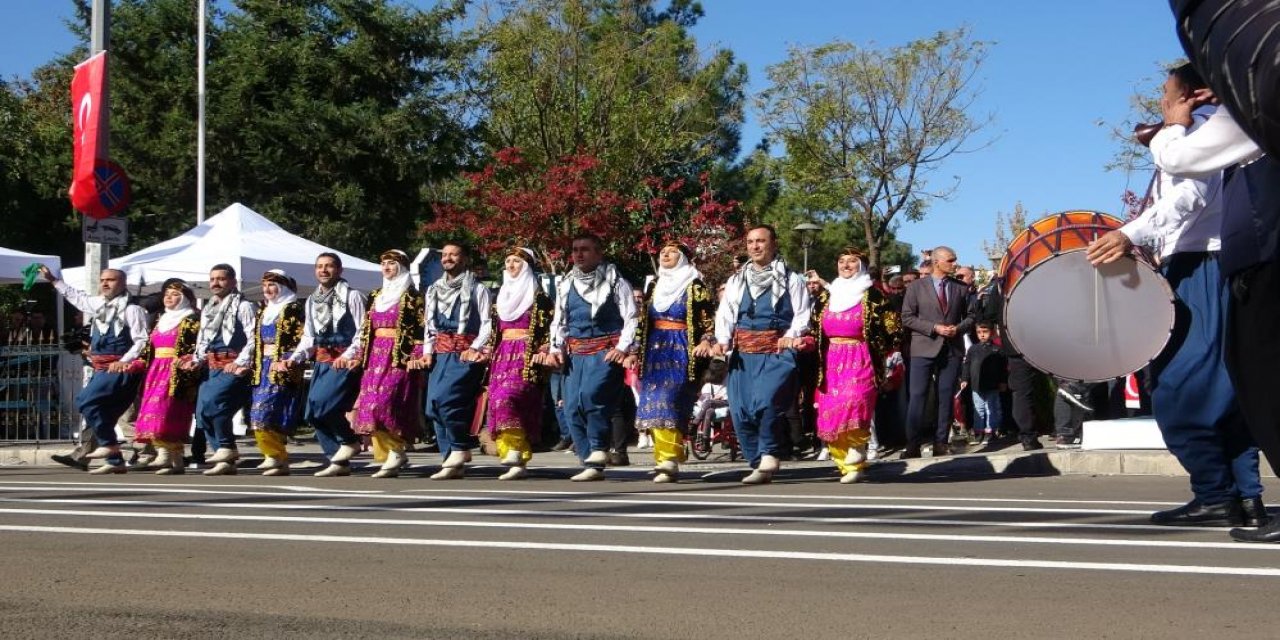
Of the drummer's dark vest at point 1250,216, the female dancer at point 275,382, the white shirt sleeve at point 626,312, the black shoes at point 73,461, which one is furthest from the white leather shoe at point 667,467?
the drummer's dark vest at point 1250,216

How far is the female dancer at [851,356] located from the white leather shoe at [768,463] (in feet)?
1.31

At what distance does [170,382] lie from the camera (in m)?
14.6

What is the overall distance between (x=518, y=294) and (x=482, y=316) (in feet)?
1.17

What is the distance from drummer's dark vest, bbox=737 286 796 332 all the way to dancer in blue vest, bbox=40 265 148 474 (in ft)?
20.5

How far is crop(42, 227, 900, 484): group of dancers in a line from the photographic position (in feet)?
39.1

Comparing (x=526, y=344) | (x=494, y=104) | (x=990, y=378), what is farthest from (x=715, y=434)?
(x=494, y=104)

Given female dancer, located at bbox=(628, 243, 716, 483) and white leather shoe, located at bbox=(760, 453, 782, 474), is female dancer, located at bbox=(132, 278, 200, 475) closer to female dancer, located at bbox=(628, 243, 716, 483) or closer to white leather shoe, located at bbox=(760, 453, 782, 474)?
female dancer, located at bbox=(628, 243, 716, 483)

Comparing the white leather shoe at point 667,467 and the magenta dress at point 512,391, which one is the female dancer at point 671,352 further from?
the magenta dress at point 512,391

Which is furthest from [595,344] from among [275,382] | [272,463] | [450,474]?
[272,463]

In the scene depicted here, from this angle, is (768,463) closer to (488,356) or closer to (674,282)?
(674,282)

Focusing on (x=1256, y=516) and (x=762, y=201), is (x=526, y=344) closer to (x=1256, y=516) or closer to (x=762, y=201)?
(x=1256, y=516)

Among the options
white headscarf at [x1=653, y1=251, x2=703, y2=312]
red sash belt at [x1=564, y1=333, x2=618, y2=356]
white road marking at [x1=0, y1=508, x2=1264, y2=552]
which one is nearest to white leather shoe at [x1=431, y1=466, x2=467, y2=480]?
red sash belt at [x1=564, y1=333, x2=618, y2=356]

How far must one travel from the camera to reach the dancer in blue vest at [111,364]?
14.8m

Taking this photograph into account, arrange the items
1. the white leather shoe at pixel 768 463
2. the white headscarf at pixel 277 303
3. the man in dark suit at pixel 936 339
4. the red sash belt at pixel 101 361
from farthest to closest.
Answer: the red sash belt at pixel 101 361 → the white headscarf at pixel 277 303 → the man in dark suit at pixel 936 339 → the white leather shoe at pixel 768 463
